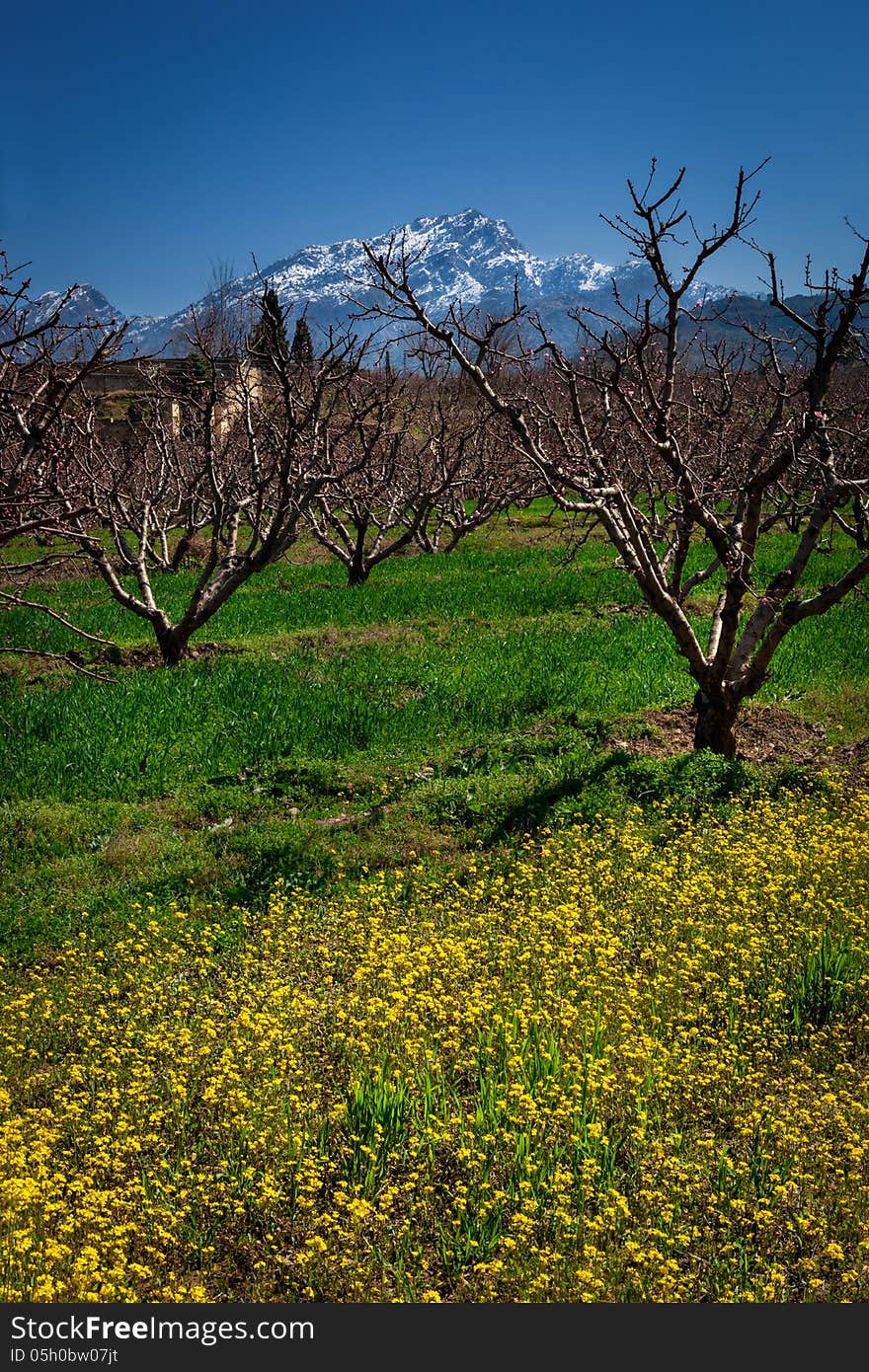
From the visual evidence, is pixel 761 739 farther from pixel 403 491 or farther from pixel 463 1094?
pixel 403 491

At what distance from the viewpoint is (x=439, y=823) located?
913 centimetres

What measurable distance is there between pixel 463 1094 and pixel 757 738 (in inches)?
264

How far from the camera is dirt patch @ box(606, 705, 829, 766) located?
10500 mm

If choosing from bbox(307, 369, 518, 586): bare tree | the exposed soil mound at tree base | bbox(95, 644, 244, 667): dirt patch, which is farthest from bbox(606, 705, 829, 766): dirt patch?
bbox(307, 369, 518, 586): bare tree

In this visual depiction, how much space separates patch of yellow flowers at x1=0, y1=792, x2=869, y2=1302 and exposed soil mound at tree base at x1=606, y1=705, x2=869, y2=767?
8.98 feet

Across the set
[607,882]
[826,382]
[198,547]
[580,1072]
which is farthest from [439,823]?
[198,547]

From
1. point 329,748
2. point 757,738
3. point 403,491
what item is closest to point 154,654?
point 329,748

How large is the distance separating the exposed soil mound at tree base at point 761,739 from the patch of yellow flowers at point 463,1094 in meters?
2.74

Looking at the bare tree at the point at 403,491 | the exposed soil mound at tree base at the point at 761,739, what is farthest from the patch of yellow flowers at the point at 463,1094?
the bare tree at the point at 403,491

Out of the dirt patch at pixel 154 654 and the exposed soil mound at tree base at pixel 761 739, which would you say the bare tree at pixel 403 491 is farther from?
the exposed soil mound at tree base at pixel 761 739

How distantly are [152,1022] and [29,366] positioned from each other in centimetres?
385

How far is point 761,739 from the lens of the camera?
11.0 metres

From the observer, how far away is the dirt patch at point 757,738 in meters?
10.5

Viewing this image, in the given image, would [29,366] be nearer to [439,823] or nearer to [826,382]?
[439,823]
